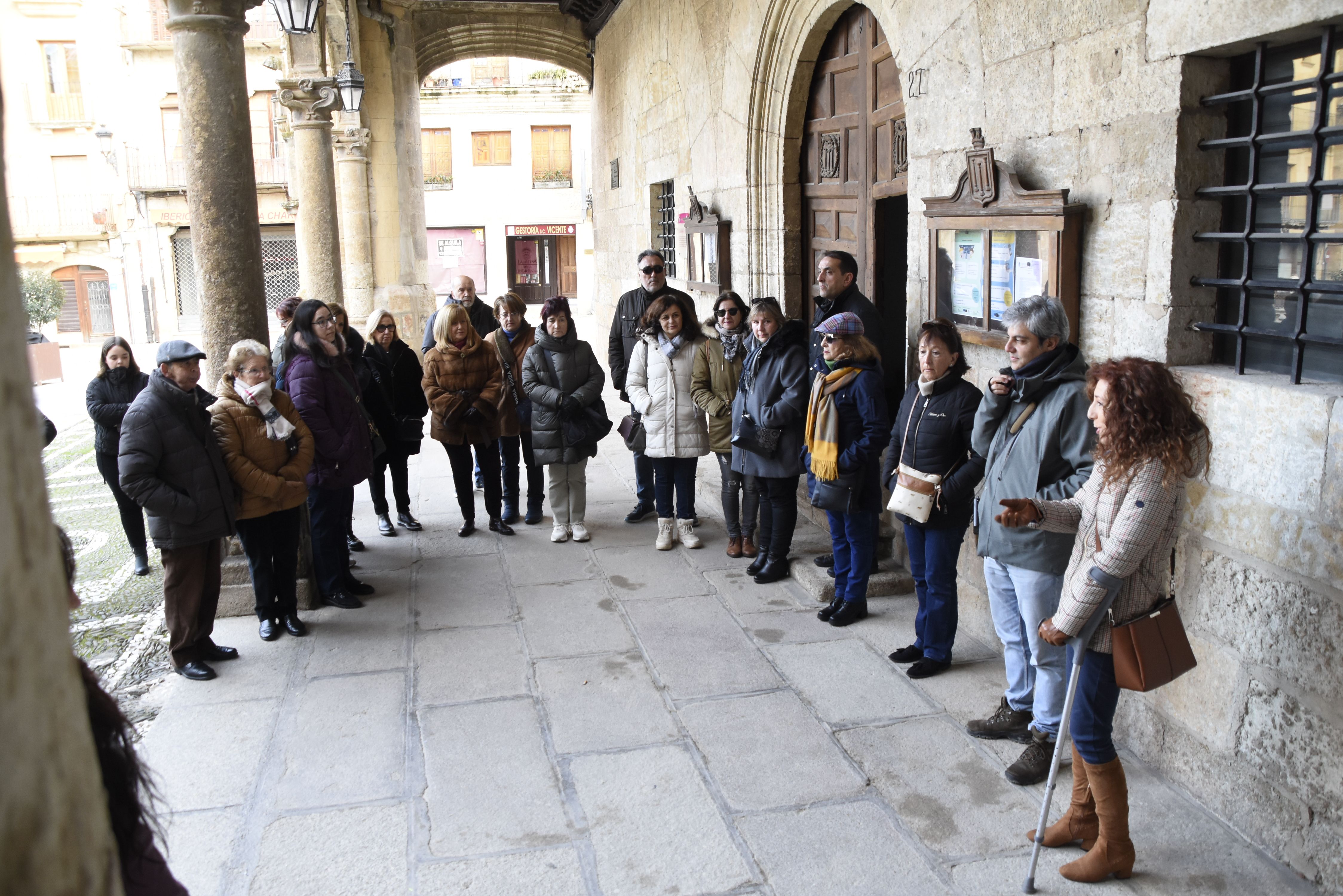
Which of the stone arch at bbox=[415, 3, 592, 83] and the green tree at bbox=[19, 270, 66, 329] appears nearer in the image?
the stone arch at bbox=[415, 3, 592, 83]

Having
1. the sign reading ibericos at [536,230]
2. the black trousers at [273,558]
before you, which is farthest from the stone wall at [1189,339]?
the sign reading ibericos at [536,230]

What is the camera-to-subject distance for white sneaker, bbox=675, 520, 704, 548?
6.62 m

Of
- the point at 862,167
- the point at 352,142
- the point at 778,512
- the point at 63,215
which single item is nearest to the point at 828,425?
the point at 778,512

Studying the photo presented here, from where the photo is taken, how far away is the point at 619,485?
842cm

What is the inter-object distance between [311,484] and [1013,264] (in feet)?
12.0

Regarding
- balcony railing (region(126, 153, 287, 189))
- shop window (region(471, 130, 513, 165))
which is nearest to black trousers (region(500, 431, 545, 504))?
balcony railing (region(126, 153, 287, 189))

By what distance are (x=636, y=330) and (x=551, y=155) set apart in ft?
87.1

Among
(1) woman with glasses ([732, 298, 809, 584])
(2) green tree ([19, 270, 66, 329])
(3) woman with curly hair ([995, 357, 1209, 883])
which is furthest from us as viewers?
(2) green tree ([19, 270, 66, 329])

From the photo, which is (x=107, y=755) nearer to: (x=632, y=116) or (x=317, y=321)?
(x=317, y=321)

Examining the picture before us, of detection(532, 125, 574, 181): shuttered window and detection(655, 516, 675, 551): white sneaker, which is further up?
detection(532, 125, 574, 181): shuttered window

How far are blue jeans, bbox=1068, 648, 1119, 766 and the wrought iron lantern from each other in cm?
700

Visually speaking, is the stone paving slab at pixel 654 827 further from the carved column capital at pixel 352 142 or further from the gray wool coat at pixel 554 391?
the carved column capital at pixel 352 142

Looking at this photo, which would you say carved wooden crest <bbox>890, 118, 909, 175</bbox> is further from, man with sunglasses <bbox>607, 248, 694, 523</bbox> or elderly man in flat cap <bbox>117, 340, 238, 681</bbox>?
elderly man in flat cap <bbox>117, 340, 238, 681</bbox>

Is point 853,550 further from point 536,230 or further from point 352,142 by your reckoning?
point 536,230
